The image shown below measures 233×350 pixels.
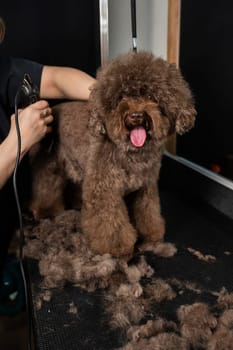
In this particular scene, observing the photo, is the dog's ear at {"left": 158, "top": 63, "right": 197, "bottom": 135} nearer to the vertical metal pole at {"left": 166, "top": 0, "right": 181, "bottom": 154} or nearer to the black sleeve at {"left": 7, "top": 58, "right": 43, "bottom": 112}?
the black sleeve at {"left": 7, "top": 58, "right": 43, "bottom": 112}

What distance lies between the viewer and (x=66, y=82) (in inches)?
51.7

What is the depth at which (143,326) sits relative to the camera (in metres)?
0.87

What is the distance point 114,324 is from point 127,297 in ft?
0.33

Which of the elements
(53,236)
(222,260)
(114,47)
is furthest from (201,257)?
(114,47)

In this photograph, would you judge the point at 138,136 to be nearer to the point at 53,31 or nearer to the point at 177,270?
the point at 177,270

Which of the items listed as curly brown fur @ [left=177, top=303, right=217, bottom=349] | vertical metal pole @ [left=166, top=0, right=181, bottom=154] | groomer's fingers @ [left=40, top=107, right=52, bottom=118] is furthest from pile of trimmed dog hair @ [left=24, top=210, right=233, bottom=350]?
vertical metal pole @ [left=166, top=0, right=181, bottom=154]

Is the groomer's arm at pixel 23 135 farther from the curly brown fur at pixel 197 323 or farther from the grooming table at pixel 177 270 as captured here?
the curly brown fur at pixel 197 323

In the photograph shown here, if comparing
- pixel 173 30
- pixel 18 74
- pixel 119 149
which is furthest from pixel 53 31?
pixel 119 149

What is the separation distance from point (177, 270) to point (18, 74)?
32.3 inches

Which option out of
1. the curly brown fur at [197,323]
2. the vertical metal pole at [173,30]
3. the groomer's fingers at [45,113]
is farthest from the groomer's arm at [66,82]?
the curly brown fur at [197,323]

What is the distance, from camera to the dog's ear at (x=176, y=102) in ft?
3.42

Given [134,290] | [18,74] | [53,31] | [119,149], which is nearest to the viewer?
[134,290]

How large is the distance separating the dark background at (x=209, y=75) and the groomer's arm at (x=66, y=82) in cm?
65

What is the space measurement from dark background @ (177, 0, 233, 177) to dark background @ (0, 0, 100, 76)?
1.38ft
